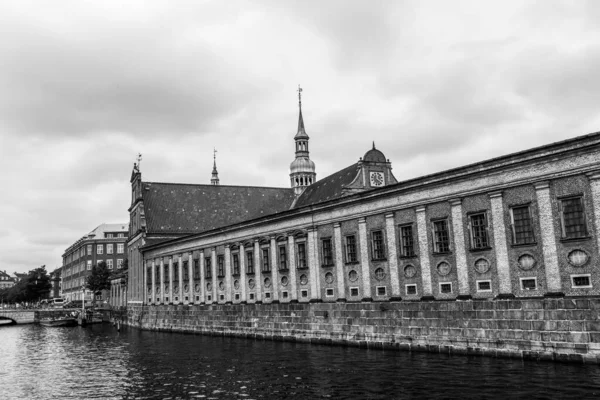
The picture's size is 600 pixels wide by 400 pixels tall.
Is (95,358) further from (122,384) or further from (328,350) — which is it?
(328,350)

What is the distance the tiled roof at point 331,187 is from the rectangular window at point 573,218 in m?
31.5

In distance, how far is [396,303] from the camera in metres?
39.3

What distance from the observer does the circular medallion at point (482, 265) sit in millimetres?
34688

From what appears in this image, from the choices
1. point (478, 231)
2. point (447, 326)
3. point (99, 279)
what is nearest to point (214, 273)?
point (447, 326)

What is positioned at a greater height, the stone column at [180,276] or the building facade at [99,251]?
the building facade at [99,251]

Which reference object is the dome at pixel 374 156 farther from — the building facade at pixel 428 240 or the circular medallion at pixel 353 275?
the circular medallion at pixel 353 275

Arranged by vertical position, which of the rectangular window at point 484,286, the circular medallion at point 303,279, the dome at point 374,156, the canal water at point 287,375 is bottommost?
the canal water at point 287,375

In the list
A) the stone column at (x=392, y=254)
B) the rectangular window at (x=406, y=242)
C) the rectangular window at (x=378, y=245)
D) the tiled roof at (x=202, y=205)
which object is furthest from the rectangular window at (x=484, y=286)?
the tiled roof at (x=202, y=205)

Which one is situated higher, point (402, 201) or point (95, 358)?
point (402, 201)

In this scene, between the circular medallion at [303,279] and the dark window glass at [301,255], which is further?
the dark window glass at [301,255]

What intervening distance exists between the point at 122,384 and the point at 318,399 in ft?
40.2

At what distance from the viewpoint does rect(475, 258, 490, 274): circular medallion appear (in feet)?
114

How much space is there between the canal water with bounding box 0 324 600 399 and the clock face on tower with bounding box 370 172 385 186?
22146 millimetres

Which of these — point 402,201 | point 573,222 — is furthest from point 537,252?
point 402,201
